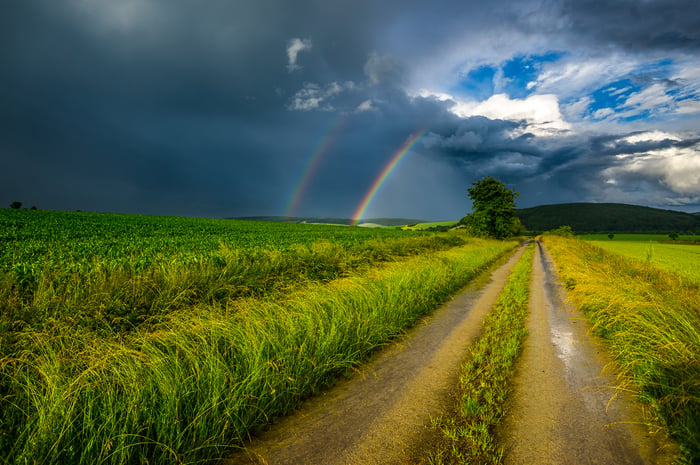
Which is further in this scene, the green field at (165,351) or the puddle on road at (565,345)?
the puddle on road at (565,345)

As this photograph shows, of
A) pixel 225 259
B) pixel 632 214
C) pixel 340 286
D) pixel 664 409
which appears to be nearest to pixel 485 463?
pixel 664 409

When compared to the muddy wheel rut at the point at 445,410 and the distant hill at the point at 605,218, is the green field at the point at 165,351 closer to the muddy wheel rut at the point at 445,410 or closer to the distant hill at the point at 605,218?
the muddy wheel rut at the point at 445,410

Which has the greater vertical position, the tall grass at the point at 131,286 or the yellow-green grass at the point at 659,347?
the tall grass at the point at 131,286

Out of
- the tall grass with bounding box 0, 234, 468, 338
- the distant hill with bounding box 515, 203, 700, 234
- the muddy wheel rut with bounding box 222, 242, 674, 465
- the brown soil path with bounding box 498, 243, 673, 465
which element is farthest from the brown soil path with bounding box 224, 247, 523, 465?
the distant hill with bounding box 515, 203, 700, 234

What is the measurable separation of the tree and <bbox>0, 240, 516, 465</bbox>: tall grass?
36141 millimetres

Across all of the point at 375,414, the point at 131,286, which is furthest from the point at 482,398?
the point at 131,286

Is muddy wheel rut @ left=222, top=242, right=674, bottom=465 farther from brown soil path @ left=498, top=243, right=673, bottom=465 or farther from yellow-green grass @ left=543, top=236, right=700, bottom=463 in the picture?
yellow-green grass @ left=543, top=236, right=700, bottom=463

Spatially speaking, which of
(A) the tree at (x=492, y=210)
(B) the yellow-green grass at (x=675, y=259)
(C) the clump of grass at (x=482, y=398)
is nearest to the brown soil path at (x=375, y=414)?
(C) the clump of grass at (x=482, y=398)

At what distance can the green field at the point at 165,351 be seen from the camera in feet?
7.55

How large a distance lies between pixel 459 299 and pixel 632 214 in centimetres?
22743

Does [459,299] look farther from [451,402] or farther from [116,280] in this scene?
[116,280]

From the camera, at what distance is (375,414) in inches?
119

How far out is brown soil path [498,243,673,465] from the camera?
98.7 inches

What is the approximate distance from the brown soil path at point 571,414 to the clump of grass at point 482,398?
128 mm
